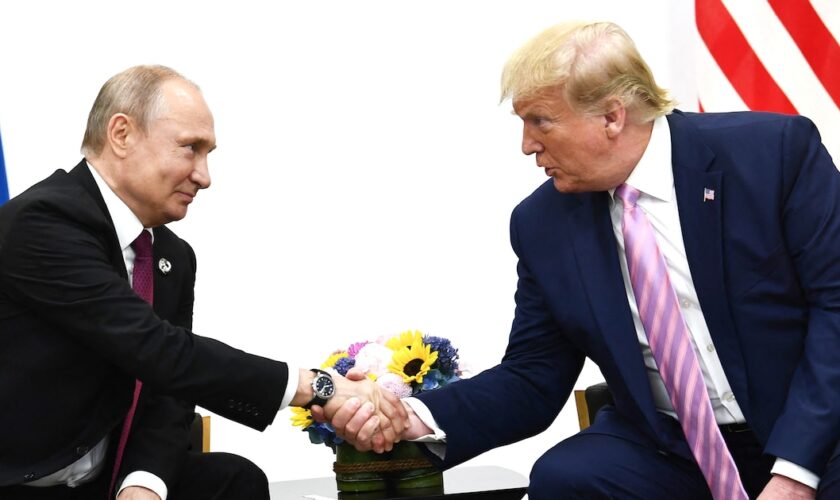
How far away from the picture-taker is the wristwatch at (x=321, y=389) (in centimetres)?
244

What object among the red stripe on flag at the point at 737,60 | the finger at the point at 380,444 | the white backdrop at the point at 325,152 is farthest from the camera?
the white backdrop at the point at 325,152

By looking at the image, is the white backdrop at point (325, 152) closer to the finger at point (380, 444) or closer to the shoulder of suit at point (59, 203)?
the finger at point (380, 444)

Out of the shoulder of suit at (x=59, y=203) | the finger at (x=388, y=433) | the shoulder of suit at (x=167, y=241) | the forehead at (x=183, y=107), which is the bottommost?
the finger at (x=388, y=433)

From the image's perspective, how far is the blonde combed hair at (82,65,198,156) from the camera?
2426 millimetres

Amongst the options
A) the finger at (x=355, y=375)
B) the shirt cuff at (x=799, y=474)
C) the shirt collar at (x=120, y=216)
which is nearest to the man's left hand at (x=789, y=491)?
the shirt cuff at (x=799, y=474)

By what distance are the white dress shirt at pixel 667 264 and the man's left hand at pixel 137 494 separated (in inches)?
41.7

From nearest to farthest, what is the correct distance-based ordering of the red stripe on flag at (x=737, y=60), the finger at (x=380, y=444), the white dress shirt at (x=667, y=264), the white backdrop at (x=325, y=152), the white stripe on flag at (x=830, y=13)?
1. the white dress shirt at (x=667, y=264)
2. the finger at (x=380, y=444)
3. the white stripe on flag at (x=830, y=13)
4. the red stripe on flag at (x=737, y=60)
5. the white backdrop at (x=325, y=152)

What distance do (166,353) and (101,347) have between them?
0.42 feet

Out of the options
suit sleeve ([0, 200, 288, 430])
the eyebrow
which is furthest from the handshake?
the eyebrow

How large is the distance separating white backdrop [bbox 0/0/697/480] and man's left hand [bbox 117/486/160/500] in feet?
4.65

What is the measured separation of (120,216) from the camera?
2383mm

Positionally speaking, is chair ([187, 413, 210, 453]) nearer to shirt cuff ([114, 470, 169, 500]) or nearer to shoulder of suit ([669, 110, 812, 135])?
shirt cuff ([114, 470, 169, 500])

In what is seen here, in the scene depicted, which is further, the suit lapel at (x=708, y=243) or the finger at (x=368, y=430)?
the finger at (x=368, y=430)

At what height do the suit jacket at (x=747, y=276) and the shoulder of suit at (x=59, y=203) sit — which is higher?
the shoulder of suit at (x=59, y=203)
